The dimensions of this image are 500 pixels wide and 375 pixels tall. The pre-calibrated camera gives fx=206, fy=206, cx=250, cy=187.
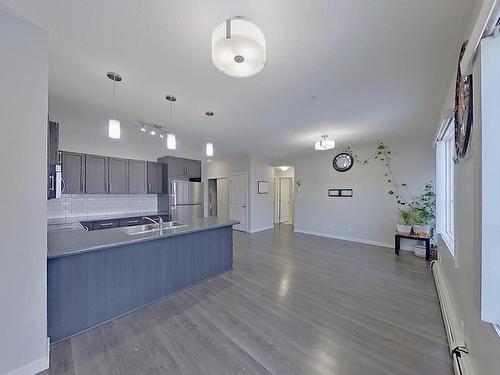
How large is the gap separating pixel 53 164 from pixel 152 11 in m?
2.02

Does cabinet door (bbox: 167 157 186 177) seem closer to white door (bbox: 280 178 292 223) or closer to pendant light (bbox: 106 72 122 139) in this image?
pendant light (bbox: 106 72 122 139)

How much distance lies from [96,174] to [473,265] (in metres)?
5.15

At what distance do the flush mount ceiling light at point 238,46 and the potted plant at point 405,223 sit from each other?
4.67m

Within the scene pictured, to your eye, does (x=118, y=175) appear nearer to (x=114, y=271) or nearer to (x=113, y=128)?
(x=113, y=128)

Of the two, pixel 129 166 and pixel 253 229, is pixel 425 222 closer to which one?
pixel 253 229

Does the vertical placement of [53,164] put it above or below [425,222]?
above

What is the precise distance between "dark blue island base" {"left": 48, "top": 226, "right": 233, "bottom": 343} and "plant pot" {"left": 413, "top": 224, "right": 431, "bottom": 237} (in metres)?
4.18

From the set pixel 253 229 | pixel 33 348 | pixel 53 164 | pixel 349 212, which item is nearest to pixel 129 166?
pixel 53 164

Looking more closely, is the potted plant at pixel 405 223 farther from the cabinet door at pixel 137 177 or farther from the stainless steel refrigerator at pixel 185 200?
the cabinet door at pixel 137 177

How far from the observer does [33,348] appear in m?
1.52

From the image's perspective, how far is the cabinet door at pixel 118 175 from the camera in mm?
4180

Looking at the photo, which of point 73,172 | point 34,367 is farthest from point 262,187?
point 34,367

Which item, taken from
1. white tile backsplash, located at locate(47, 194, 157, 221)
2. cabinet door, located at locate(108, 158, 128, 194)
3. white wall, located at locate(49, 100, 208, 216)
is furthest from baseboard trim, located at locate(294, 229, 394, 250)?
cabinet door, located at locate(108, 158, 128, 194)

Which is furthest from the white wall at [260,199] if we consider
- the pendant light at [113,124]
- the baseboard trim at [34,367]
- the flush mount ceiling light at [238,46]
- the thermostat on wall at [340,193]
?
the baseboard trim at [34,367]
